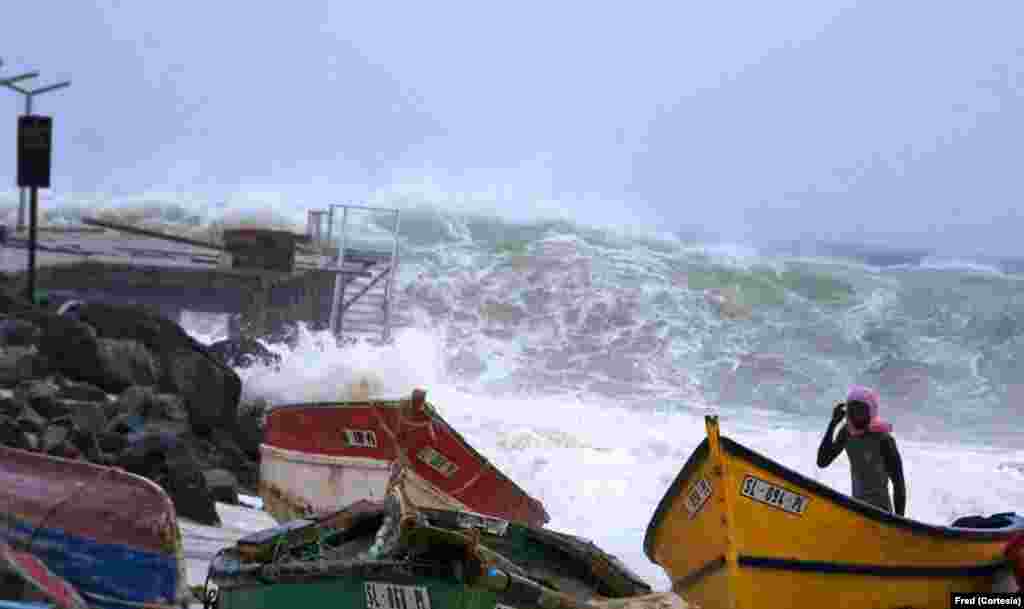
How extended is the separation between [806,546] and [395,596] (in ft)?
9.60

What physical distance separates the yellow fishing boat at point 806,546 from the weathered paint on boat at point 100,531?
2780 mm

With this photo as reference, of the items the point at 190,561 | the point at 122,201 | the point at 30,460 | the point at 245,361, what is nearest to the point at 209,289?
Answer: the point at 245,361

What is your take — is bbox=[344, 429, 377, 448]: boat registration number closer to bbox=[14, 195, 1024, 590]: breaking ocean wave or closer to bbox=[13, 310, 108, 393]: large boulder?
bbox=[14, 195, 1024, 590]: breaking ocean wave

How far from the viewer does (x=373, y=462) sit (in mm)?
12750

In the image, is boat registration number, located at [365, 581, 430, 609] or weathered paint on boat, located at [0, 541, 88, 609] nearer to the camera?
boat registration number, located at [365, 581, 430, 609]

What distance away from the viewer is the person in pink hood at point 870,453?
9109 mm

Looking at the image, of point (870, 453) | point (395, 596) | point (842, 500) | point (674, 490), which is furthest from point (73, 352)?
point (395, 596)

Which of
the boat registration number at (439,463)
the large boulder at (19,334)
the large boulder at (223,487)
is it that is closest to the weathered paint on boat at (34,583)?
the boat registration number at (439,463)

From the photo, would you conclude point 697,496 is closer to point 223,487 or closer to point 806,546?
point 806,546

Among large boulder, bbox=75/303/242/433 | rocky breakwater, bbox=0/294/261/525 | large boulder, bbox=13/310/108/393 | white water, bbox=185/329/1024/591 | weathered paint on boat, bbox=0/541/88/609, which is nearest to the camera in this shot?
weathered paint on boat, bbox=0/541/88/609

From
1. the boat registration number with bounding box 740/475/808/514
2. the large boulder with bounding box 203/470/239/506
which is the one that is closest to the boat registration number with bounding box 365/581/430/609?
the boat registration number with bounding box 740/475/808/514

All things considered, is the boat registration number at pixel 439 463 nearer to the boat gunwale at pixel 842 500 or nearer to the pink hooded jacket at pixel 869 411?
the boat gunwale at pixel 842 500

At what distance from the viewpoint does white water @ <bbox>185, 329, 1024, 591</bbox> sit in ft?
65.2

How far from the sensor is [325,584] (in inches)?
269
